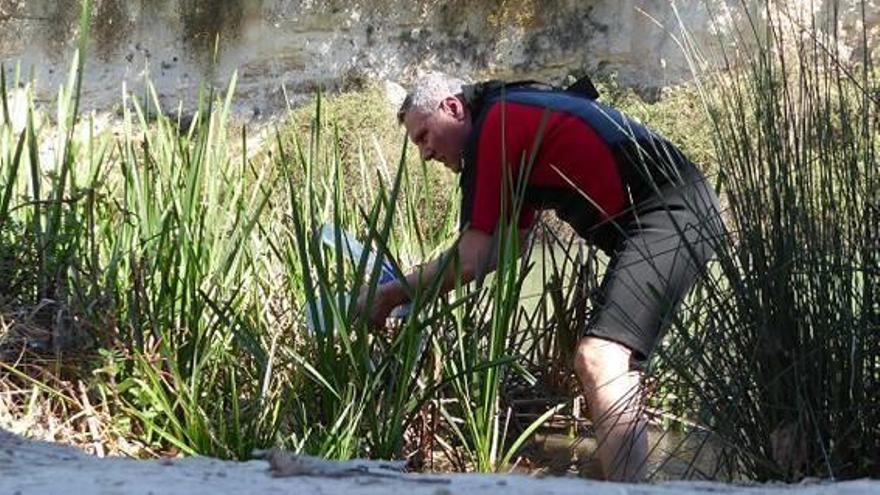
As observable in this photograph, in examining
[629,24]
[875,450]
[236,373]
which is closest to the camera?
[875,450]

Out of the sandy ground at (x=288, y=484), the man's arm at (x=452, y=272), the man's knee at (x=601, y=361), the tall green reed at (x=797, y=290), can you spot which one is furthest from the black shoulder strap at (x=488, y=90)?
the sandy ground at (x=288, y=484)

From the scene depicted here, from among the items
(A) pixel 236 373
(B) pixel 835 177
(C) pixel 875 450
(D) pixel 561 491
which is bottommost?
(A) pixel 236 373

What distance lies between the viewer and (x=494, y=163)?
3031 millimetres

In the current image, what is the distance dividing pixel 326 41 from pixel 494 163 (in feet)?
31.9

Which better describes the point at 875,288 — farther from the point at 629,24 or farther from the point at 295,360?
the point at 629,24

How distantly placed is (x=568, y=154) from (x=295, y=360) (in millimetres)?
673

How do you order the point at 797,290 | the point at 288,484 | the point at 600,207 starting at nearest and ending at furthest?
1. the point at 288,484
2. the point at 797,290
3. the point at 600,207

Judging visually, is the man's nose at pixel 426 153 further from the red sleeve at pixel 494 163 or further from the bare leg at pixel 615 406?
the bare leg at pixel 615 406

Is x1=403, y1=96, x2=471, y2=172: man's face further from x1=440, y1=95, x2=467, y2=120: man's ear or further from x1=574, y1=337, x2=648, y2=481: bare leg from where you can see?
x1=574, y1=337, x2=648, y2=481: bare leg

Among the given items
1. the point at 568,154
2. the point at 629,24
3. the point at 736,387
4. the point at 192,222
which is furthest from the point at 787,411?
the point at 629,24

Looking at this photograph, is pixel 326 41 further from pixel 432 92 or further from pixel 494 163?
pixel 494 163

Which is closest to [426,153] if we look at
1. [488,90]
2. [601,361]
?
[488,90]

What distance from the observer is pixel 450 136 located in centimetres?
329

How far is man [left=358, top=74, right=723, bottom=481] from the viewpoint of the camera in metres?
2.80
